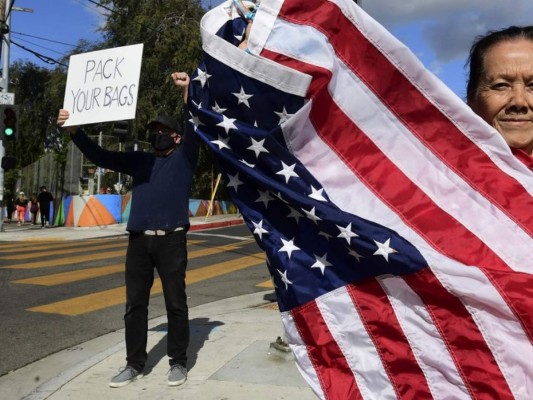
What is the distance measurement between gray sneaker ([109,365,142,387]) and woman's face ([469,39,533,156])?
360 cm

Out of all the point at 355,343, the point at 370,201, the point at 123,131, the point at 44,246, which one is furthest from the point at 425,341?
the point at 44,246

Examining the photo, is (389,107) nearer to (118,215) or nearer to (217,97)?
(217,97)

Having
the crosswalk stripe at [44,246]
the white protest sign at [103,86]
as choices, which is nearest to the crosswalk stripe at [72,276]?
the crosswalk stripe at [44,246]

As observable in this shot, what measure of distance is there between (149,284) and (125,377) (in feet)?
2.39

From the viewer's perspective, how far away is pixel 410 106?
2.01 metres

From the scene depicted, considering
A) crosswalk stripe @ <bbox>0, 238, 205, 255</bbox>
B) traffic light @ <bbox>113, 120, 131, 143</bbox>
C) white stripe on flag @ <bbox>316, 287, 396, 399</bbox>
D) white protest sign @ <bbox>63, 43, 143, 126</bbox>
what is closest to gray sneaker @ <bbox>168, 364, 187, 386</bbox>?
white protest sign @ <bbox>63, 43, 143, 126</bbox>

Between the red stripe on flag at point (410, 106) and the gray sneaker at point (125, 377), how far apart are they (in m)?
3.41

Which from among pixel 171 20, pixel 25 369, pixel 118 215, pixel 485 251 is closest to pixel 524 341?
pixel 485 251

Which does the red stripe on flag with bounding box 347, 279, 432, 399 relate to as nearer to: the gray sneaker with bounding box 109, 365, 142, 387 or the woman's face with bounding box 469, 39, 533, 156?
the woman's face with bounding box 469, 39, 533, 156

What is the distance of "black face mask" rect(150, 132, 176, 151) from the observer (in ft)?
16.0

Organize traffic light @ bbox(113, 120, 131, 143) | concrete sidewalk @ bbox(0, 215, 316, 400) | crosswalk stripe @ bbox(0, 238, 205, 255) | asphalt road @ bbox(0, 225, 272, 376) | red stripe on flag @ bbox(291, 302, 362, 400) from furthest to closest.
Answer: traffic light @ bbox(113, 120, 131, 143)
crosswalk stripe @ bbox(0, 238, 205, 255)
asphalt road @ bbox(0, 225, 272, 376)
concrete sidewalk @ bbox(0, 215, 316, 400)
red stripe on flag @ bbox(291, 302, 362, 400)

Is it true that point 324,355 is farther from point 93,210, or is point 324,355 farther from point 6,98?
point 93,210

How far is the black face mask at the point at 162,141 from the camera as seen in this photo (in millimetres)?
4863

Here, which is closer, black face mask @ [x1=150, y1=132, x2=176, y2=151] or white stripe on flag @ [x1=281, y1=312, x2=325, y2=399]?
white stripe on flag @ [x1=281, y1=312, x2=325, y2=399]
